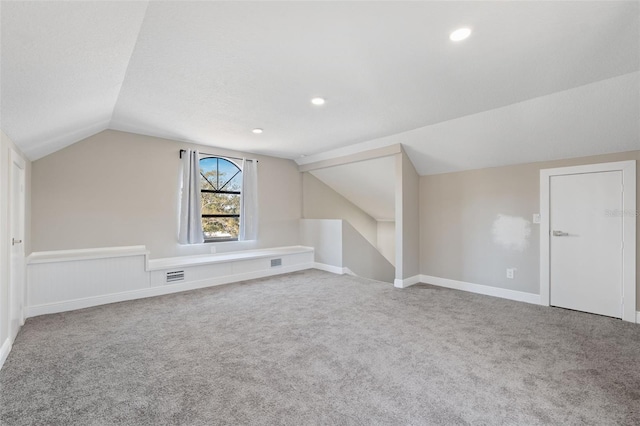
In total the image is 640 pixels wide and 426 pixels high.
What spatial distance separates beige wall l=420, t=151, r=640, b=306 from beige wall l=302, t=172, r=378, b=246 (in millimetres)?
2378

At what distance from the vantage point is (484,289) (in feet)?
14.3

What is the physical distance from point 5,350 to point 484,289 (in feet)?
17.5

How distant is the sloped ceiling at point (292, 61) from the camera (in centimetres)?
166

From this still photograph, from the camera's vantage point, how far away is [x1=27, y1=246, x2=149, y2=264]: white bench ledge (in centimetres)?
345

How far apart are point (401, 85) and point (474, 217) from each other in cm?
270

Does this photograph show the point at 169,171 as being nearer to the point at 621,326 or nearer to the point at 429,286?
the point at 429,286

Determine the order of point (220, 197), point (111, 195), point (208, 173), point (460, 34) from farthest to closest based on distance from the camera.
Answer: point (220, 197) → point (208, 173) → point (111, 195) → point (460, 34)

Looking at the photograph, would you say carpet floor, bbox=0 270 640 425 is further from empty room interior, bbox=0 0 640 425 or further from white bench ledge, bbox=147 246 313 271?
white bench ledge, bbox=147 246 313 271

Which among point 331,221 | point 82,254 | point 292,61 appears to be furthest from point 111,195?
point 331,221

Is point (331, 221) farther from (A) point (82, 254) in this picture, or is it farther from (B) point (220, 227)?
(A) point (82, 254)

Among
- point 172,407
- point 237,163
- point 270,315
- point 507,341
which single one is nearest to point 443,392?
point 507,341

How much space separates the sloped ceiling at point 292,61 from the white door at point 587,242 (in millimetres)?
461

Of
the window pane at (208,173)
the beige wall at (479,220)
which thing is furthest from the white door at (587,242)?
the window pane at (208,173)

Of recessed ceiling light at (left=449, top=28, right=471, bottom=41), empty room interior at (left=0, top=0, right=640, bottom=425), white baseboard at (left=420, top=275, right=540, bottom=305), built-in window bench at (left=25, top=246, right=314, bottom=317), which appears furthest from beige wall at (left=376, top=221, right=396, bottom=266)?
recessed ceiling light at (left=449, top=28, right=471, bottom=41)
